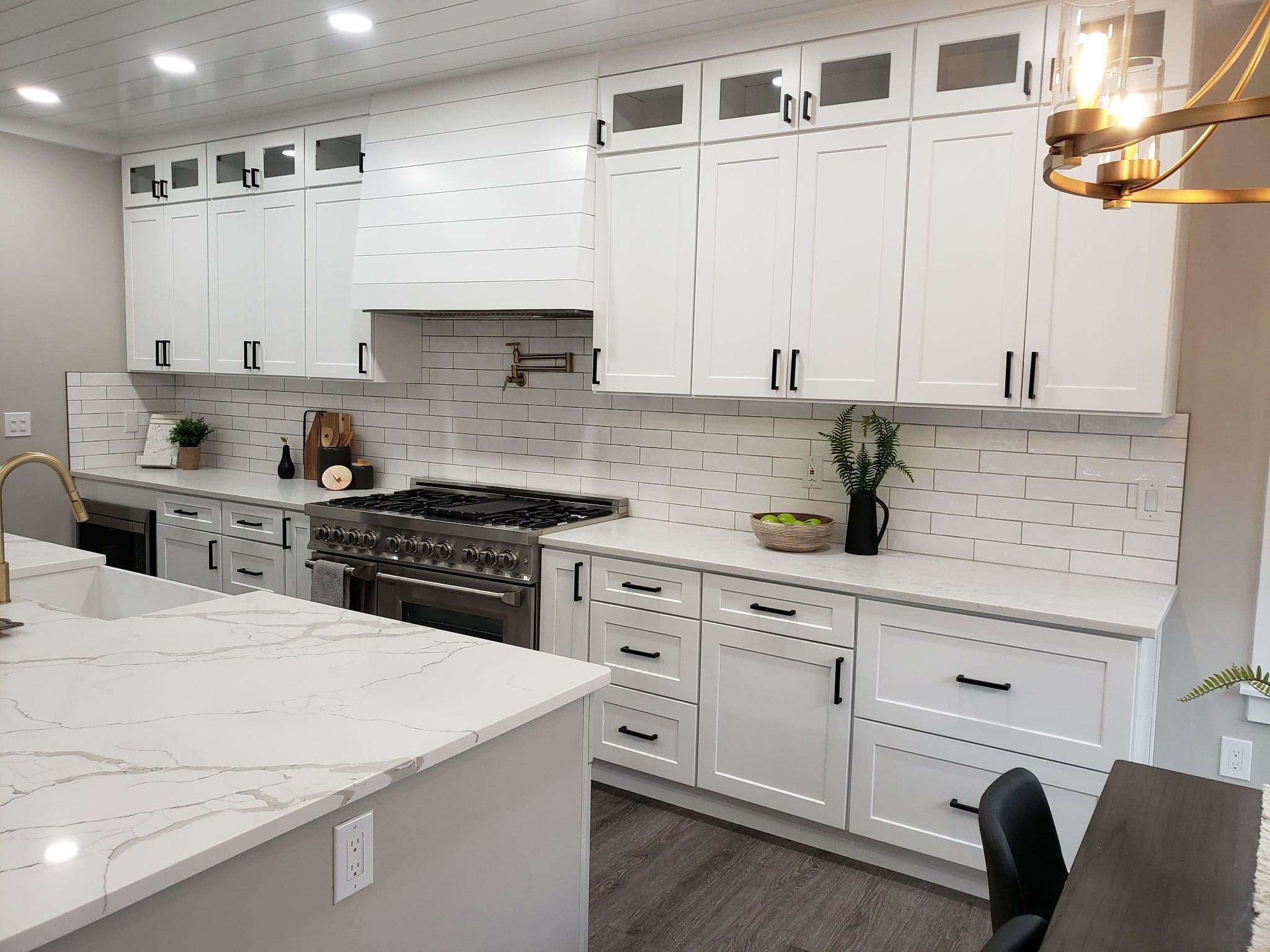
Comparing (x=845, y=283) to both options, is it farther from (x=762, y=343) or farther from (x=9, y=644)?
(x=9, y=644)

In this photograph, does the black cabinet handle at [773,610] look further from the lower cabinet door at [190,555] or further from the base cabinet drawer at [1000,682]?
the lower cabinet door at [190,555]

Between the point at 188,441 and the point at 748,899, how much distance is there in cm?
400

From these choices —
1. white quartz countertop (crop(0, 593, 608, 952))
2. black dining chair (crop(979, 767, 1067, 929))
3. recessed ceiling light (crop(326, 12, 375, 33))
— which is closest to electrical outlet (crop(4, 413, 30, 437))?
recessed ceiling light (crop(326, 12, 375, 33))

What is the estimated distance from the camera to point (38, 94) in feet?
14.0

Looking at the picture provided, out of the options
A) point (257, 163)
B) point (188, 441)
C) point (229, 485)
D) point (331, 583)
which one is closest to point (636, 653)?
point (331, 583)

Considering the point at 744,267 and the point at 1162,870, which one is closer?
the point at 1162,870

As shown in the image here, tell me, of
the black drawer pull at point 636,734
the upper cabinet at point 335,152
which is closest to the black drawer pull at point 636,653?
the black drawer pull at point 636,734

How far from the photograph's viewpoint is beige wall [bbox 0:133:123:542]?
4.79 m

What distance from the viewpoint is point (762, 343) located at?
3252 mm

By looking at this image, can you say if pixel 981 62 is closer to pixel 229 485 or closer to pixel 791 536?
pixel 791 536

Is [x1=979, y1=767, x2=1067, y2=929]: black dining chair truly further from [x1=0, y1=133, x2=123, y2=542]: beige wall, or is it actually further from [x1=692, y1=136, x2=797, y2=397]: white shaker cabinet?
[x1=0, y1=133, x2=123, y2=542]: beige wall

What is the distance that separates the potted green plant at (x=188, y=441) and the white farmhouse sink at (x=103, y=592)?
2.50m

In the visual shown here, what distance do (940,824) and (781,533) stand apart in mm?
1018

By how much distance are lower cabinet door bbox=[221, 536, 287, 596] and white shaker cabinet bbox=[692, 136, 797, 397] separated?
217 cm
